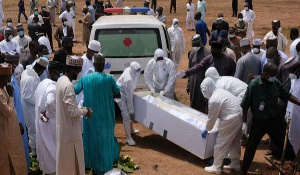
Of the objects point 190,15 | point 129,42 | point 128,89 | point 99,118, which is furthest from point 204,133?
point 190,15

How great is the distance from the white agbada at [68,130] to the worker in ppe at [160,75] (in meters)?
3.21

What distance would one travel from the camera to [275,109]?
7.63 metres

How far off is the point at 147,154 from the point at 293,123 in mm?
2450

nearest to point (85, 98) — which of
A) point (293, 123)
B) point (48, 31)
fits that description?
point (293, 123)

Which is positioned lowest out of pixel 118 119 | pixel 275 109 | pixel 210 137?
pixel 118 119

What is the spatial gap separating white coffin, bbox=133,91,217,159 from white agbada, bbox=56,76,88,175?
2050 millimetres

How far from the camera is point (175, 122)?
8.51 metres

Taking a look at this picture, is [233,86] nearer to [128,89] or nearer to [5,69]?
[128,89]

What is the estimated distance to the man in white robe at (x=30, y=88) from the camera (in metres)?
7.82

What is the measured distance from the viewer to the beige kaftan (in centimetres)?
634

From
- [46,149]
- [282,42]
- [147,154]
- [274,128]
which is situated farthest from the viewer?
[282,42]

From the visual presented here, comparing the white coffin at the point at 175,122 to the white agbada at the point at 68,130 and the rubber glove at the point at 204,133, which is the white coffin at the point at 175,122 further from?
the white agbada at the point at 68,130

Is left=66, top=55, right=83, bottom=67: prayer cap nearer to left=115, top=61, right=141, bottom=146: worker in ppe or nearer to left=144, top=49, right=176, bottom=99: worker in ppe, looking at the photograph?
left=115, top=61, right=141, bottom=146: worker in ppe

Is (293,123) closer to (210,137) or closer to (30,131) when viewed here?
(210,137)
